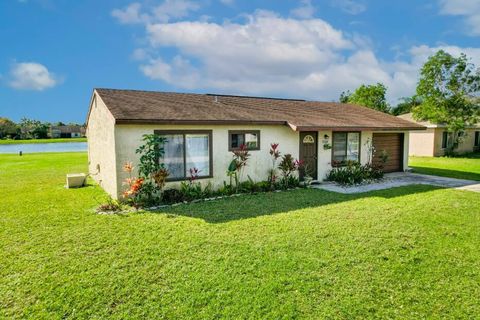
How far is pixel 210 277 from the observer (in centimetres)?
429

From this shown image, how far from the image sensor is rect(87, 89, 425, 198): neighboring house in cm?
882

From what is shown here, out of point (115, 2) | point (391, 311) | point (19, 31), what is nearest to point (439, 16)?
point (115, 2)

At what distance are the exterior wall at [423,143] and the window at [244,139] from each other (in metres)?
19.7

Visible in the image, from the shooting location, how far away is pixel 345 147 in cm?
1309

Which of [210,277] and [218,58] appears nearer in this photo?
[210,277]

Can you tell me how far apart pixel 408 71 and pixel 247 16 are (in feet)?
65.8

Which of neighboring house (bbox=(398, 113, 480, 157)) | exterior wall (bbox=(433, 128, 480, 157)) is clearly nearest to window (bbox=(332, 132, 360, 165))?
neighboring house (bbox=(398, 113, 480, 157))

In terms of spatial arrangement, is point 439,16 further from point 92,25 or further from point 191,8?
point 92,25

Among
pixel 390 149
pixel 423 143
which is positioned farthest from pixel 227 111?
pixel 423 143

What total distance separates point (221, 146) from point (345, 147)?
622cm

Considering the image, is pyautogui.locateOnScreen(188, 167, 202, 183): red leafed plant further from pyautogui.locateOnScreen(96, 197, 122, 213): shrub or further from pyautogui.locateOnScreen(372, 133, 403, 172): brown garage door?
pyautogui.locateOnScreen(372, 133, 403, 172): brown garage door

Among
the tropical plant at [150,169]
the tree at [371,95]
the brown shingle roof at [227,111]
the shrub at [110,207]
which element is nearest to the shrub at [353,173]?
the brown shingle roof at [227,111]

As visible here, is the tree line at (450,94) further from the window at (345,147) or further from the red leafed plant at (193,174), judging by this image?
the red leafed plant at (193,174)

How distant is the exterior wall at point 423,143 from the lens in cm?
2367
